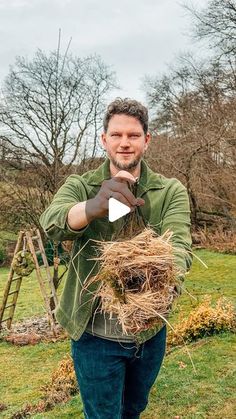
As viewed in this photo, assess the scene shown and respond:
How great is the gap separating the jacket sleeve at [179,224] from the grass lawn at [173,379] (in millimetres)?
548

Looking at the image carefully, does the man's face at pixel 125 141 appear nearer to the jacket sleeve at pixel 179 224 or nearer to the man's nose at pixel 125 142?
the man's nose at pixel 125 142

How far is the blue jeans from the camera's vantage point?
2.33 m

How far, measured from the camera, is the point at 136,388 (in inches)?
101

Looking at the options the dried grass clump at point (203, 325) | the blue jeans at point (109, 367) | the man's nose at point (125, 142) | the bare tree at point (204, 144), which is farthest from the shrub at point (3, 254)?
the man's nose at point (125, 142)

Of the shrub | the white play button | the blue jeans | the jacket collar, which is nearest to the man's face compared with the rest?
the jacket collar

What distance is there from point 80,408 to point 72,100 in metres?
12.2

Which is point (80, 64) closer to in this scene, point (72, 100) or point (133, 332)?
point (72, 100)

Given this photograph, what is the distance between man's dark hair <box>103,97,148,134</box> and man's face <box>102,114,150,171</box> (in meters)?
0.02

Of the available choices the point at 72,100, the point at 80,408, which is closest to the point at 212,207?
the point at 72,100

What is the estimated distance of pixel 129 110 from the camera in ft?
7.61

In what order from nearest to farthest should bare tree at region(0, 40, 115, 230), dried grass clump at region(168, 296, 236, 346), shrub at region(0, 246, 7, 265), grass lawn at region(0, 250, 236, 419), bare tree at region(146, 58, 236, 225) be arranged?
grass lawn at region(0, 250, 236, 419)
dried grass clump at region(168, 296, 236, 346)
bare tree at region(0, 40, 115, 230)
bare tree at region(146, 58, 236, 225)
shrub at region(0, 246, 7, 265)

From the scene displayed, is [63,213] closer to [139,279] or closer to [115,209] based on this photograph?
[115,209]

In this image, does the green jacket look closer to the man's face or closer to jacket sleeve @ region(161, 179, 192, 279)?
jacket sleeve @ region(161, 179, 192, 279)

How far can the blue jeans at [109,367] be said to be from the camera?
2.33 metres
